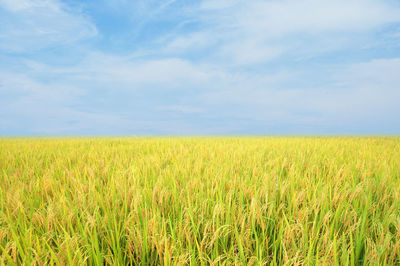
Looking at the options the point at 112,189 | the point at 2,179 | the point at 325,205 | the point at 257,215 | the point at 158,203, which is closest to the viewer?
the point at 257,215

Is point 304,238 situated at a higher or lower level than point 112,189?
lower

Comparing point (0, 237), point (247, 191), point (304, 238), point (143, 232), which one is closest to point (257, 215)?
point (304, 238)

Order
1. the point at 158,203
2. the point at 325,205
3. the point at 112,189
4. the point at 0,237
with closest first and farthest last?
the point at 0,237 < the point at 325,205 < the point at 158,203 < the point at 112,189

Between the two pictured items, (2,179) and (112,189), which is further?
(2,179)

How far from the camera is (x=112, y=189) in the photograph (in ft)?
6.47

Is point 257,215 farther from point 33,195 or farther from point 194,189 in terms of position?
point 33,195

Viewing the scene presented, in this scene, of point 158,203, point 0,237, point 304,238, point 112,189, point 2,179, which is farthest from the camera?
point 2,179

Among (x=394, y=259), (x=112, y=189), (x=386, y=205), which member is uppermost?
(x=112, y=189)

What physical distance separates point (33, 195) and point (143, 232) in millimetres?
1434

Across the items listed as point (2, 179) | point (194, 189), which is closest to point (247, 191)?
point (194, 189)

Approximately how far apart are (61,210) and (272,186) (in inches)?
63.2

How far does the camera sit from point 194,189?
2100mm

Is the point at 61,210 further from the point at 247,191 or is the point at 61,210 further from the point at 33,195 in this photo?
the point at 247,191

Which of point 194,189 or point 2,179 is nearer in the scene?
point 194,189
